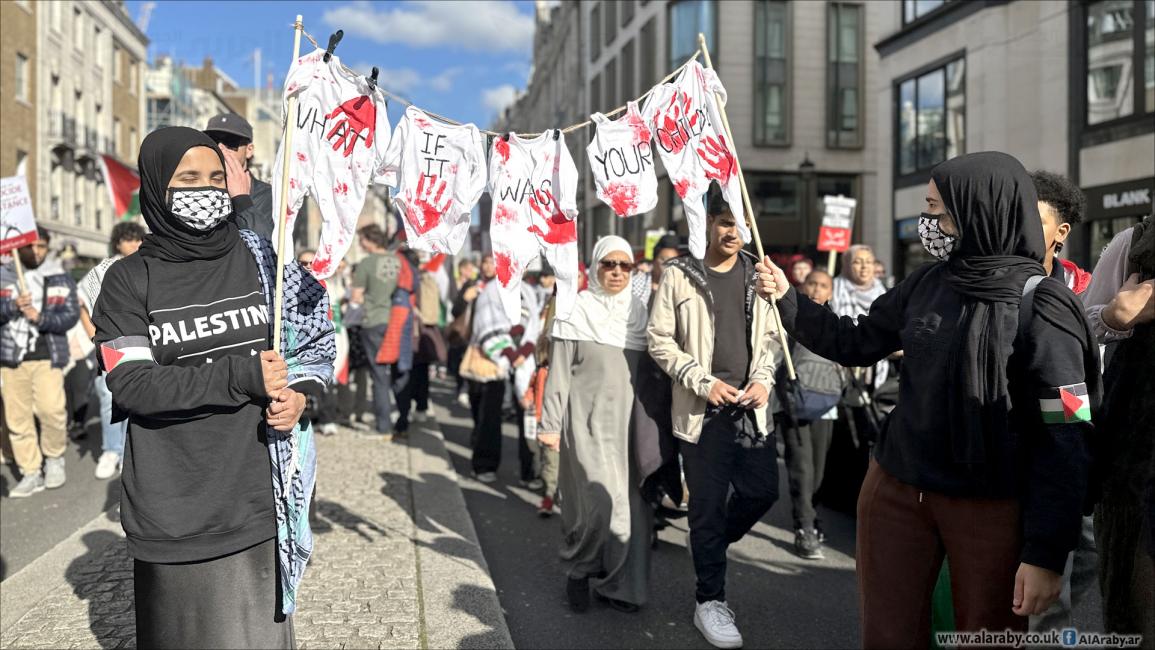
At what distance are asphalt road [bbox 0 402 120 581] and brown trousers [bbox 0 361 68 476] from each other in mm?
327

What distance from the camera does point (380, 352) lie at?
29.6 ft

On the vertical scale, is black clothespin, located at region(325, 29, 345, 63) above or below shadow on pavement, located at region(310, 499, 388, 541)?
above

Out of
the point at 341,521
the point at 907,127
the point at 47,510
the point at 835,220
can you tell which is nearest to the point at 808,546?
the point at 341,521

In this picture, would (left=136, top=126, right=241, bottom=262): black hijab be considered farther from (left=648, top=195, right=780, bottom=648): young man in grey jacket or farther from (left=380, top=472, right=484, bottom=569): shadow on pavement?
(left=380, top=472, right=484, bottom=569): shadow on pavement

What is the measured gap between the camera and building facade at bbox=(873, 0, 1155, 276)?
48.5 feet

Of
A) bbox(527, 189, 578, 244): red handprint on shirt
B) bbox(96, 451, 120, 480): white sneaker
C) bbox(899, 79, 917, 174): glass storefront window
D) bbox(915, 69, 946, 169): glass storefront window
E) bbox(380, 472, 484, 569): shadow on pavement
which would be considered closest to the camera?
bbox(527, 189, 578, 244): red handprint on shirt

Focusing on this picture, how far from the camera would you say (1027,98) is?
1733 cm

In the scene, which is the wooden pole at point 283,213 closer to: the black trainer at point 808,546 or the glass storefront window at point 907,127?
the black trainer at point 808,546

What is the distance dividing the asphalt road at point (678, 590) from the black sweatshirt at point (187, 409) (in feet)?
6.68

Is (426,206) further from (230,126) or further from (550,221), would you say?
(230,126)

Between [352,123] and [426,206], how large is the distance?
0.57 metres

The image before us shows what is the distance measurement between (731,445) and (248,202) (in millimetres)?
2465

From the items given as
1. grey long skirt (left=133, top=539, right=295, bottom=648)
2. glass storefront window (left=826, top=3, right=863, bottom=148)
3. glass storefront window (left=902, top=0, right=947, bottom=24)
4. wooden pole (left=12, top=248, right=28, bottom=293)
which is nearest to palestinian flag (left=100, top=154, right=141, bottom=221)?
wooden pole (left=12, top=248, right=28, bottom=293)

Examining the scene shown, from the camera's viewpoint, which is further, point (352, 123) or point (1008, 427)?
point (352, 123)
